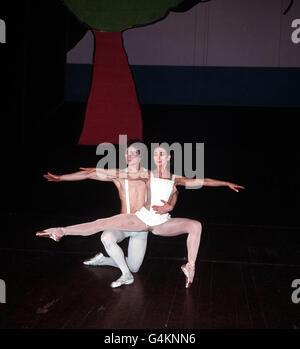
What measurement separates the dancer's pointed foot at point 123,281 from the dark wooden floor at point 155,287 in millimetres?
49

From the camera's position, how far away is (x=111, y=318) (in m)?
2.52

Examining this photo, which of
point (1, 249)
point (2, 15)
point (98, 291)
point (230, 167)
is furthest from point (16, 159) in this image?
→ point (98, 291)

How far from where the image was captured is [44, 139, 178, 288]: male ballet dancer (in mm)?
3059

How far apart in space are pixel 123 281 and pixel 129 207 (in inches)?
19.7

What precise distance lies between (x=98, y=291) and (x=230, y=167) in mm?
3489

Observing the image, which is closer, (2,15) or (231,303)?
(231,303)

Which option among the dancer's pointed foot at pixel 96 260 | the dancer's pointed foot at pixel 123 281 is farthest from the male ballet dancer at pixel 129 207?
the dancer's pointed foot at pixel 96 260

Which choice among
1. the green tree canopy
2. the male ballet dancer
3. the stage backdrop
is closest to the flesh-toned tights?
the male ballet dancer

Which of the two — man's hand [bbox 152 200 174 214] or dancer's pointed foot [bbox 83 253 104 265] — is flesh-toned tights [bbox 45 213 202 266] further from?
dancer's pointed foot [bbox 83 253 104 265]

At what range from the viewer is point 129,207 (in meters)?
3.19

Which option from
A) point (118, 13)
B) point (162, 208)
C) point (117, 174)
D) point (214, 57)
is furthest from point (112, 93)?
point (162, 208)

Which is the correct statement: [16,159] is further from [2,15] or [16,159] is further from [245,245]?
[245,245]

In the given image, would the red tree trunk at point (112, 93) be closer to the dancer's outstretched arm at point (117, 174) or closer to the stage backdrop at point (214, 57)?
the stage backdrop at point (214, 57)

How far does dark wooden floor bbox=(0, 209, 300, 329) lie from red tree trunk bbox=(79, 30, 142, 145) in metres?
1.70
